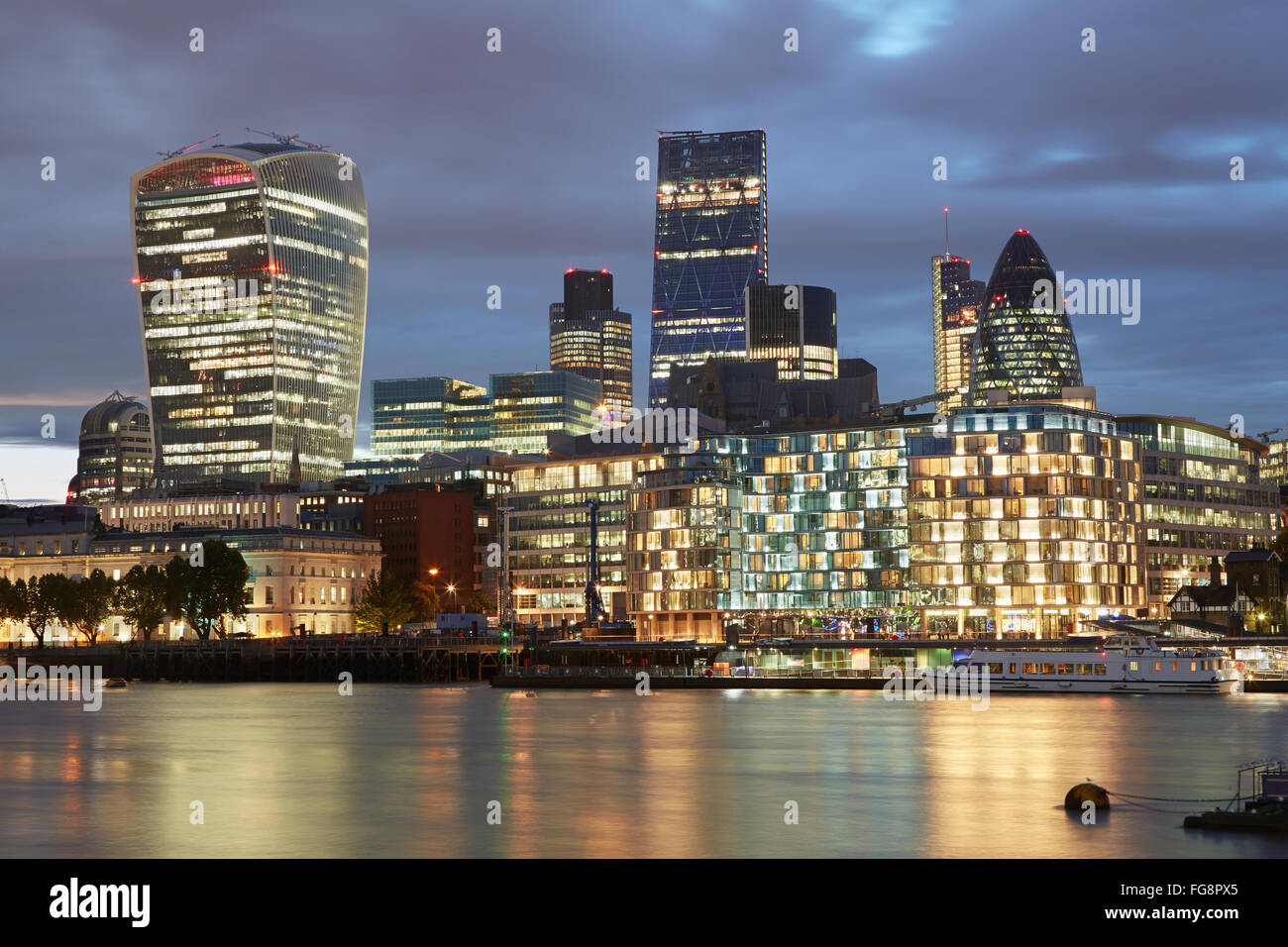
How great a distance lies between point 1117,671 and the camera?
146m

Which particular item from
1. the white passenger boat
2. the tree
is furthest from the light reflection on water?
the tree

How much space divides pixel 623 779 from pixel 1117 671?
3370 inches

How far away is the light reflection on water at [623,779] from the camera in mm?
52250

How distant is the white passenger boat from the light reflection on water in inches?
741

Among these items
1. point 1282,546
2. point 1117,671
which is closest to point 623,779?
point 1117,671

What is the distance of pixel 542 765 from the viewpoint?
76688 millimetres

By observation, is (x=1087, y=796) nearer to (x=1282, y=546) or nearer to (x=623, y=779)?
(x=623, y=779)

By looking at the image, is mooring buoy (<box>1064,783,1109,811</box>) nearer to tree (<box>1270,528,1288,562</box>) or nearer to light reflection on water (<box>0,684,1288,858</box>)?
light reflection on water (<box>0,684,1288,858</box>)

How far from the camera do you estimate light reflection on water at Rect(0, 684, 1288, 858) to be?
171 feet

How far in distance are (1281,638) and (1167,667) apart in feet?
89.1

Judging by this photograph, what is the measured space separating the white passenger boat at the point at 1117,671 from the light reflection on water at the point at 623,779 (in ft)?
61.7
